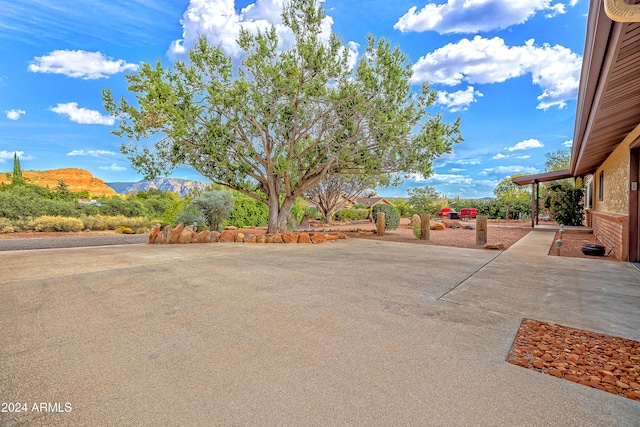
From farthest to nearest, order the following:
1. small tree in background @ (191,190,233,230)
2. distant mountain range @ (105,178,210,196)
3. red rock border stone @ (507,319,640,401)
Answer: distant mountain range @ (105,178,210,196), small tree in background @ (191,190,233,230), red rock border stone @ (507,319,640,401)

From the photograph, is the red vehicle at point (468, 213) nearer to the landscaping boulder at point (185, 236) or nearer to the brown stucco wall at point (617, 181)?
the brown stucco wall at point (617, 181)

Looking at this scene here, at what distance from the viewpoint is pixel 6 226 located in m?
10.1

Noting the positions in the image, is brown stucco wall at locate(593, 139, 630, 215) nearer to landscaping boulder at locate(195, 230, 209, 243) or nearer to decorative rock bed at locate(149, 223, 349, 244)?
decorative rock bed at locate(149, 223, 349, 244)

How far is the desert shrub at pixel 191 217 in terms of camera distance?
396 inches

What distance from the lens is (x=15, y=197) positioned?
11.5 meters

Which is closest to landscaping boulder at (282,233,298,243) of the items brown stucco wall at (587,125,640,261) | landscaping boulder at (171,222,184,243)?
landscaping boulder at (171,222,184,243)

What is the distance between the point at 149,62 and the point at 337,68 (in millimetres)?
5492

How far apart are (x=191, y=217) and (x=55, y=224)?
5.56m

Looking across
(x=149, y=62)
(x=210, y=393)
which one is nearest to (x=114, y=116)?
(x=149, y=62)

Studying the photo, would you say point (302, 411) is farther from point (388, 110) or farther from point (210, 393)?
point (388, 110)

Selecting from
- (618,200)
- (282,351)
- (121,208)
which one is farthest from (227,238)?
(618,200)

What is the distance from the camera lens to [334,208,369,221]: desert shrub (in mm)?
22500

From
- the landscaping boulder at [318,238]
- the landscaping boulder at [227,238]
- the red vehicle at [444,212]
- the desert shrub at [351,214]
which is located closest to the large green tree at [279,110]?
the landscaping boulder at [227,238]

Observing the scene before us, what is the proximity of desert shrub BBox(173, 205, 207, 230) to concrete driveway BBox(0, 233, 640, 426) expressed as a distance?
549cm
